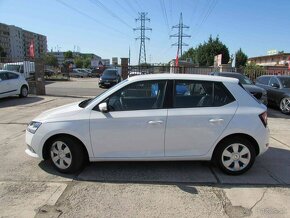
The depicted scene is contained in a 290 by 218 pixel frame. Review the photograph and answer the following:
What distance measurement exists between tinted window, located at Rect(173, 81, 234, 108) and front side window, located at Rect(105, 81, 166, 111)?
26cm

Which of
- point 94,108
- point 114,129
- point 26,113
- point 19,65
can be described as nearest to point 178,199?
point 114,129

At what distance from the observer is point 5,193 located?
14.6 feet

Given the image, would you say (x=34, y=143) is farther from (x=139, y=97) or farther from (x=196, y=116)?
(x=196, y=116)

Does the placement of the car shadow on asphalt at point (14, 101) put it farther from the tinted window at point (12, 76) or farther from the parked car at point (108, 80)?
the parked car at point (108, 80)

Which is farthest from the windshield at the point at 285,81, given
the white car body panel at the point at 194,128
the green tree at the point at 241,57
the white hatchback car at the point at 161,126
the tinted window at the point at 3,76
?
the green tree at the point at 241,57

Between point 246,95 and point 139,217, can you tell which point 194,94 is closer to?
point 246,95

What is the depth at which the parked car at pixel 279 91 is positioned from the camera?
40.2 feet

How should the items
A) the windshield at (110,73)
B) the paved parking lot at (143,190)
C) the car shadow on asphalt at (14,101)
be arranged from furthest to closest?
the windshield at (110,73) → the car shadow on asphalt at (14,101) → the paved parking lot at (143,190)

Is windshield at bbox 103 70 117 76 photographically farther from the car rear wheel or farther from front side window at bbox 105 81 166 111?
front side window at bbox 105 81 166 111

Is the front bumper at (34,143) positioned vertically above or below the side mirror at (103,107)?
below

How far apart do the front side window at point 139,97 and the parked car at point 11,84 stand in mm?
11470

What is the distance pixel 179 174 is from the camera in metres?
5.16

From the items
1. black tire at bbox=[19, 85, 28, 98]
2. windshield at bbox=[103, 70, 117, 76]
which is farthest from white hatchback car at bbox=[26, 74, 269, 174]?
windshield at bbox=[103, 70, 117, 76]

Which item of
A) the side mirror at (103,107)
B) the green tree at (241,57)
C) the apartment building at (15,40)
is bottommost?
the side mirror at (103,107)
